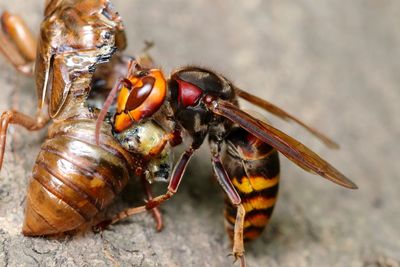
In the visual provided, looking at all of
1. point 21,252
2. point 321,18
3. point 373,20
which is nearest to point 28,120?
point 21,252

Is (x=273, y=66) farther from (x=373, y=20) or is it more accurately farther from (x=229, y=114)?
(x=229, y=114)

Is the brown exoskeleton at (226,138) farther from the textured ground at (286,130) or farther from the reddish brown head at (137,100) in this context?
the textured ground at (286,130)

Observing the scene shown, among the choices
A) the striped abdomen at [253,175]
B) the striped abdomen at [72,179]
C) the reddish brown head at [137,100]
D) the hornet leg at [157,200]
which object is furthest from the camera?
the striped abdomen at [253,175]

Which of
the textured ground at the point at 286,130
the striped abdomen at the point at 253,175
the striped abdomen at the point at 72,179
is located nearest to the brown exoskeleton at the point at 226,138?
the striped abdomen at the point at 253,175

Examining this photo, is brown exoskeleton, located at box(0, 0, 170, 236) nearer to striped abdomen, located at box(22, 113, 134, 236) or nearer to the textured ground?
striped abdomen, located at box(22, 113, 134, 236)

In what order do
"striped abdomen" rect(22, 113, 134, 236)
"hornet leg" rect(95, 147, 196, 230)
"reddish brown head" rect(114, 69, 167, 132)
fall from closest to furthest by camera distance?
"striped abdomen" rect(22, 113, 134, 236) → "reddish brown head" rect(114, 69, 167, 132) → "hornet leg" rect(95, 147, 196, 230)

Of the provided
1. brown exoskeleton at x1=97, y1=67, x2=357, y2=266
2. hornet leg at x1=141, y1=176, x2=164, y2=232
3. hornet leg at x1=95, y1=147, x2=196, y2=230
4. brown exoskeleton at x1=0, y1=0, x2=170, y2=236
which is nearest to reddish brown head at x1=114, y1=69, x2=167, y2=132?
brown exoskeleton at x1=97, y1=67, x2=357, y2=266
